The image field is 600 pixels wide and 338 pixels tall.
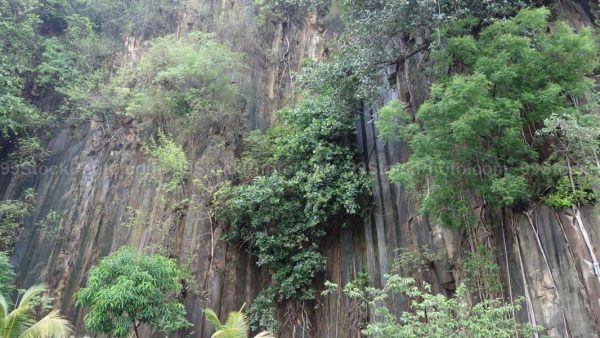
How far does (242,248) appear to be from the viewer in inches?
453

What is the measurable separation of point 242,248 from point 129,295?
137 inches

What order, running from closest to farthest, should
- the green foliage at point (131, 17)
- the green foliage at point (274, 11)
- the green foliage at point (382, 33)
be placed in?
→ the green foliage at point (382, 33) < the green foliage at point (274, 11) < the green foliage at point (131, 17)

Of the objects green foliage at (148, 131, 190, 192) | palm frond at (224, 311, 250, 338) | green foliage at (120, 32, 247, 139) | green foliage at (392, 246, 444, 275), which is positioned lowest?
palm frond at (224, 311, 250, 338)

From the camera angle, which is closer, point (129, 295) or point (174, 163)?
point (129, 295)

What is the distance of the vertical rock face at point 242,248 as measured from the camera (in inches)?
278

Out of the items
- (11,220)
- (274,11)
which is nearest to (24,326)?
(11,220)

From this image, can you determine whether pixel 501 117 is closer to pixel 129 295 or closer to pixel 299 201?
pixel 299 201

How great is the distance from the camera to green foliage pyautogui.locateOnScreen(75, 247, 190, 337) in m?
8.48

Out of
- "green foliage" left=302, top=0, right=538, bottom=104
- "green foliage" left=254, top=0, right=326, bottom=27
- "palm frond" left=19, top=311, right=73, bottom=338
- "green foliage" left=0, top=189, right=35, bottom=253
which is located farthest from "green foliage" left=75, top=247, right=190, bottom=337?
"green foliage" left=254, top=0, right=326, bottom=27

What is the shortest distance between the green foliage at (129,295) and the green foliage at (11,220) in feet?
19.2

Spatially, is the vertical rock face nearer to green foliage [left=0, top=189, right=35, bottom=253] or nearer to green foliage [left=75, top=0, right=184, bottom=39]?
green foliage [left=0, top=189, right=35, bottom=253]

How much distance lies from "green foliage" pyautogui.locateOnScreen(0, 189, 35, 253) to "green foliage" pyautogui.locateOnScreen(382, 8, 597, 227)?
37.3 ft

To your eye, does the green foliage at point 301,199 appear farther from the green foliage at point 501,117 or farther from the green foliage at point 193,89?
the green foliage at point 193,89

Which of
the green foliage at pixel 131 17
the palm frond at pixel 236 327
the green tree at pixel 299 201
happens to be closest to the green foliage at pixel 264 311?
the green tree at pixel 299 201
